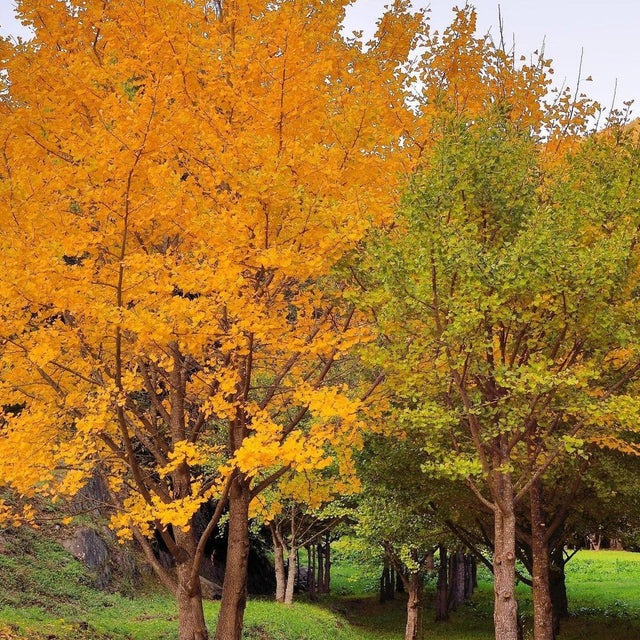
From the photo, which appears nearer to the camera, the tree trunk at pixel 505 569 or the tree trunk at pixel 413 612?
the tree trunk at pixel 505 569

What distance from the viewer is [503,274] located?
676 cm

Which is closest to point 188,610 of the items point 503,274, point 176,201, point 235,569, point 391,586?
point 235,569

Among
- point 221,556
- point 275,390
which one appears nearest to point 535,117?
point 275,390

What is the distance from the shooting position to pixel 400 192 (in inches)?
291

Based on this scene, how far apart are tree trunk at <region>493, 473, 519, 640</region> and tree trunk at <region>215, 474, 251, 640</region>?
3076 mm

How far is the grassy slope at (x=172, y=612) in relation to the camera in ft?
39.8

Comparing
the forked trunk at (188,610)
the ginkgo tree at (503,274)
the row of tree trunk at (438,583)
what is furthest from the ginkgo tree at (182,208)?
the row of tree trunk at (438,583)

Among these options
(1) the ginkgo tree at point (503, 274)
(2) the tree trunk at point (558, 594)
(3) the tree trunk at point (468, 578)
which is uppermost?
(1) the ginkgo tree at point (503, 274)

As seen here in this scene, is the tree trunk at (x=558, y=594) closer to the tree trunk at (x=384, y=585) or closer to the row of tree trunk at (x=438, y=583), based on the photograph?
the row of tree trunk at (x=438, y=583)

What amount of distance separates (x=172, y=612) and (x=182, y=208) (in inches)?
528

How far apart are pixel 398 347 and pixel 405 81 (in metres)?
3.15

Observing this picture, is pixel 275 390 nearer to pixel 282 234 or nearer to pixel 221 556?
pixel 282 234

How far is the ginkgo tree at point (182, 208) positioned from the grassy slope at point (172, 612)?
5.03 m

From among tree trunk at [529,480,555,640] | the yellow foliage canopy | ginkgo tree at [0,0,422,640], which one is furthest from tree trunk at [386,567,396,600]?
the yellow foliage canopy
